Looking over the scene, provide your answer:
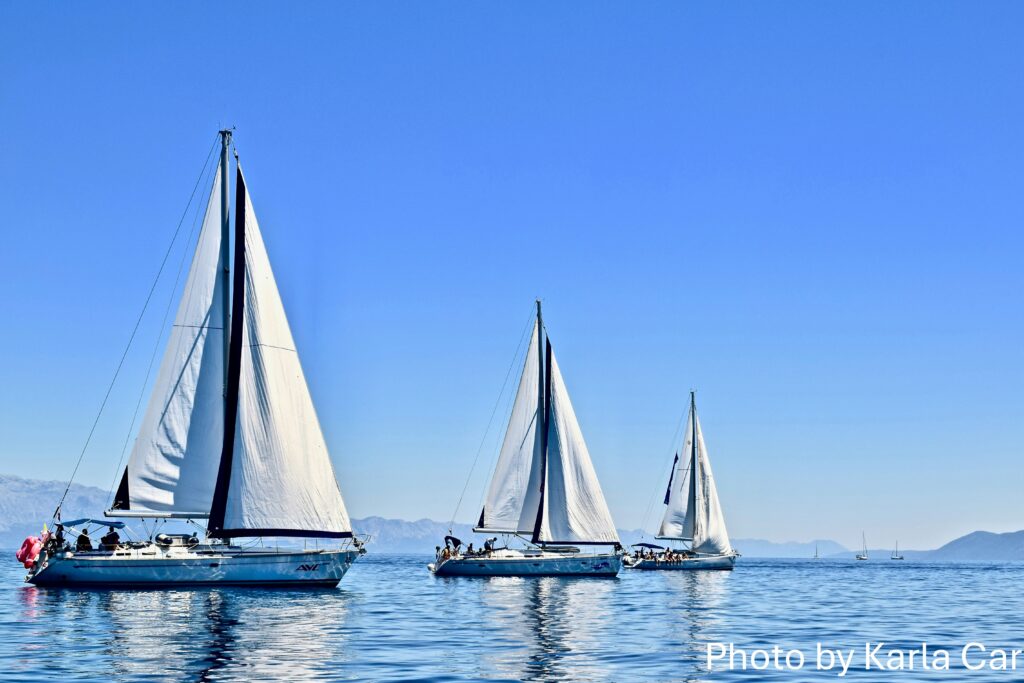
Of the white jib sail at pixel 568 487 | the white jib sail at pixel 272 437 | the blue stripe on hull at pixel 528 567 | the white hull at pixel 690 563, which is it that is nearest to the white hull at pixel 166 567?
the white jib sail at pixel 272 437

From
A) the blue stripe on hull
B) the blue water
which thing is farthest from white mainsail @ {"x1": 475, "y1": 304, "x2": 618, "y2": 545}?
the blue water

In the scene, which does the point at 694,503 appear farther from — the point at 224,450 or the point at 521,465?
the point at 224,450

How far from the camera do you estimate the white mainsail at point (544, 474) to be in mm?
75250

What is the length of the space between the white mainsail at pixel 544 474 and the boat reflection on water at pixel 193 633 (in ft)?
85.7

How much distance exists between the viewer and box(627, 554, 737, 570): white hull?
109 metres

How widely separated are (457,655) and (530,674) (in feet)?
13.8

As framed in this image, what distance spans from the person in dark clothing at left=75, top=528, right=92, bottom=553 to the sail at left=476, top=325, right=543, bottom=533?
29.8 m

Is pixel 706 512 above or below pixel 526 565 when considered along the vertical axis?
above

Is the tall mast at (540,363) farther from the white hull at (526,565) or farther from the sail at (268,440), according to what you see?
the sail at (268,440)

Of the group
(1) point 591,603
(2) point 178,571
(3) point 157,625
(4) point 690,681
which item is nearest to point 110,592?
(2) point 178,571

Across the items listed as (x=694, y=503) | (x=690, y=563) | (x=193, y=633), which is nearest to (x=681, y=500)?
(x=694, y=503)

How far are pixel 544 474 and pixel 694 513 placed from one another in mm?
40694

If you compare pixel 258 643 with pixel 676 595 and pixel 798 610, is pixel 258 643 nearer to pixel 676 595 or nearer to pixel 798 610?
pixel 798 610

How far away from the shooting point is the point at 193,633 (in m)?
34.0
